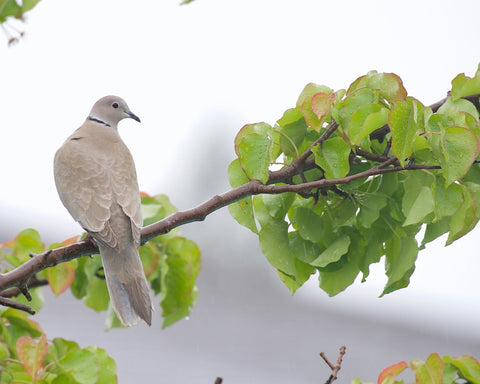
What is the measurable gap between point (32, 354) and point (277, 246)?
85 centimetres

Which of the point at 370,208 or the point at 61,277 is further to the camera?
the point at 61,277

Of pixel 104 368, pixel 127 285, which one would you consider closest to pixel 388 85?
pixel 127 285

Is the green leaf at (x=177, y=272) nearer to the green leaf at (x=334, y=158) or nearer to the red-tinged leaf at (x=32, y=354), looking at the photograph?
the red-tinged leaf at (x=32, y=354)

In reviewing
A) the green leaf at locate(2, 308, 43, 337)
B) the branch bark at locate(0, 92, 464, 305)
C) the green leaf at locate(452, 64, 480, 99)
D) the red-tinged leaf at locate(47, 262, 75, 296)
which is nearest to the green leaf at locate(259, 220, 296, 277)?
the branch bark at locate(0, 92, 464, 305)

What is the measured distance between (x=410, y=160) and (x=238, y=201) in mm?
545

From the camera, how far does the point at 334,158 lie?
80.3 inches

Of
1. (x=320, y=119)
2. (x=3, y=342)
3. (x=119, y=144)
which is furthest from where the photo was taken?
(x=119, y=144)

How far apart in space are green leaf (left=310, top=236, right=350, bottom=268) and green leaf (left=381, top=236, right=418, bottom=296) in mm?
157

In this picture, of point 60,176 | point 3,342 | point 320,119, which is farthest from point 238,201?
point 60,176

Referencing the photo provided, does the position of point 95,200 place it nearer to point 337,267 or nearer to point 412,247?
point 337,267

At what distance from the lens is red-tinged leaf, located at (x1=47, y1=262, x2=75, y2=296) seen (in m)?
2.60

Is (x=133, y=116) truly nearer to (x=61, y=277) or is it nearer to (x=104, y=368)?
(x=61, y=277)

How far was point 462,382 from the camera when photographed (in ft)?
7.41

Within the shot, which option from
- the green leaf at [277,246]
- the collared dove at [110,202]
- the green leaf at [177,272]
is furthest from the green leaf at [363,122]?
the green leaf at [177,272]
